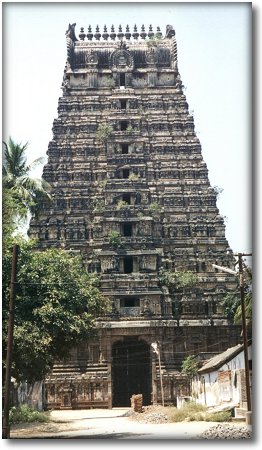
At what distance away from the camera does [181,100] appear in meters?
44.0

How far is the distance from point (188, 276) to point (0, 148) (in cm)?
1945

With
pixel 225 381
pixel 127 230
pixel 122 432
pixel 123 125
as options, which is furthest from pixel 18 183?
pixel 123 125

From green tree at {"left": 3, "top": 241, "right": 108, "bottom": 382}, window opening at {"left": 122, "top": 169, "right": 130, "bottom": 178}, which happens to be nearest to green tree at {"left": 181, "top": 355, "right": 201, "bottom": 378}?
green tree at {"left": 3, "top": 241, "right": 108, "bottom": 382}

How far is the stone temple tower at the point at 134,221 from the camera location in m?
34.0

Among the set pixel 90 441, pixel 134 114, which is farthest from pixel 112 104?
pixel 90 441

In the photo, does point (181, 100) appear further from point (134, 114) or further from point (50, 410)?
point (50, 410)

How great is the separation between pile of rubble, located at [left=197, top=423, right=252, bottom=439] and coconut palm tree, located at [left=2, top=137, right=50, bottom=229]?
790 cm

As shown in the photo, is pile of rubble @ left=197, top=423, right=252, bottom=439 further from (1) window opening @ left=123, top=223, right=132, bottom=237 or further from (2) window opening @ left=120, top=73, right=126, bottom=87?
(2) window opening @ left=120, top=73, right=126, bottom=87

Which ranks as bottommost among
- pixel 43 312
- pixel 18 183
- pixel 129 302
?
pixel 43 312

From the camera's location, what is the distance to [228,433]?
15.6m

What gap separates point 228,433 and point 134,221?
22278 mm

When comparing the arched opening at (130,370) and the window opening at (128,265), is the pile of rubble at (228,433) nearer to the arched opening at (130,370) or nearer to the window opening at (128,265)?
the arched opening at (130,370)

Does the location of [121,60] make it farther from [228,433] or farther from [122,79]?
[228,433]

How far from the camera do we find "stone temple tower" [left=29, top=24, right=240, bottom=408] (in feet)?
111
